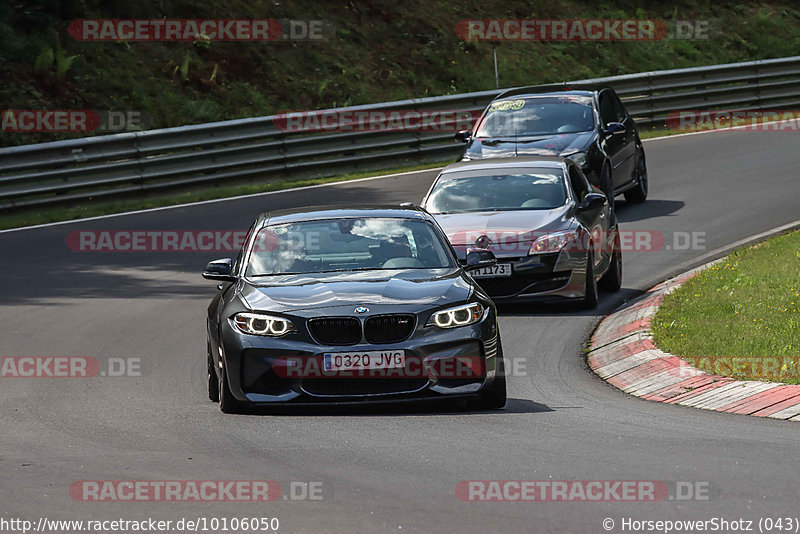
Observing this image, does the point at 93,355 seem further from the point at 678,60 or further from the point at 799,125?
the point at 678,60

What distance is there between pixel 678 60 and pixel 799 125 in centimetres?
801

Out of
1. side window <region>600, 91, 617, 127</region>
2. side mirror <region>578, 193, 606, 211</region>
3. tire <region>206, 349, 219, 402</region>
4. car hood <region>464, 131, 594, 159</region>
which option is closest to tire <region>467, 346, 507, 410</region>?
tire <region>206, 349, 219, 402</region>

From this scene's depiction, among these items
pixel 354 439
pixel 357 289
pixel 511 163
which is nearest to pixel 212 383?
pixel 357 289

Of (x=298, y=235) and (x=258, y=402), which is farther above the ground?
(x=298, y=235)

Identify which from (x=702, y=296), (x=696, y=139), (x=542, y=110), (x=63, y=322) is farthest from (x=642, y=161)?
(x=63, y=322)

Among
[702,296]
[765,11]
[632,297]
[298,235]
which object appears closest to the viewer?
[298,235]

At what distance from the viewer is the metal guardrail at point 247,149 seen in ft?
71.4

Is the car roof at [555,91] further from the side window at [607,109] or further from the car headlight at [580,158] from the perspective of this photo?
the car headlight at [580,158]

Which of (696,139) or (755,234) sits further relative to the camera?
(696,139)

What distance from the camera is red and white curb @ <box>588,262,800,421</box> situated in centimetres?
888

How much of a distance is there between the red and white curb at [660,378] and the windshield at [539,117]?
667cm

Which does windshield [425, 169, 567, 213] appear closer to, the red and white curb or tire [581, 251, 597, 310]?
tire [581, 251, 597, 310]

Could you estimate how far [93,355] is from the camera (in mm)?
11945

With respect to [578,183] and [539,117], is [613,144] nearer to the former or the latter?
[539,117]
